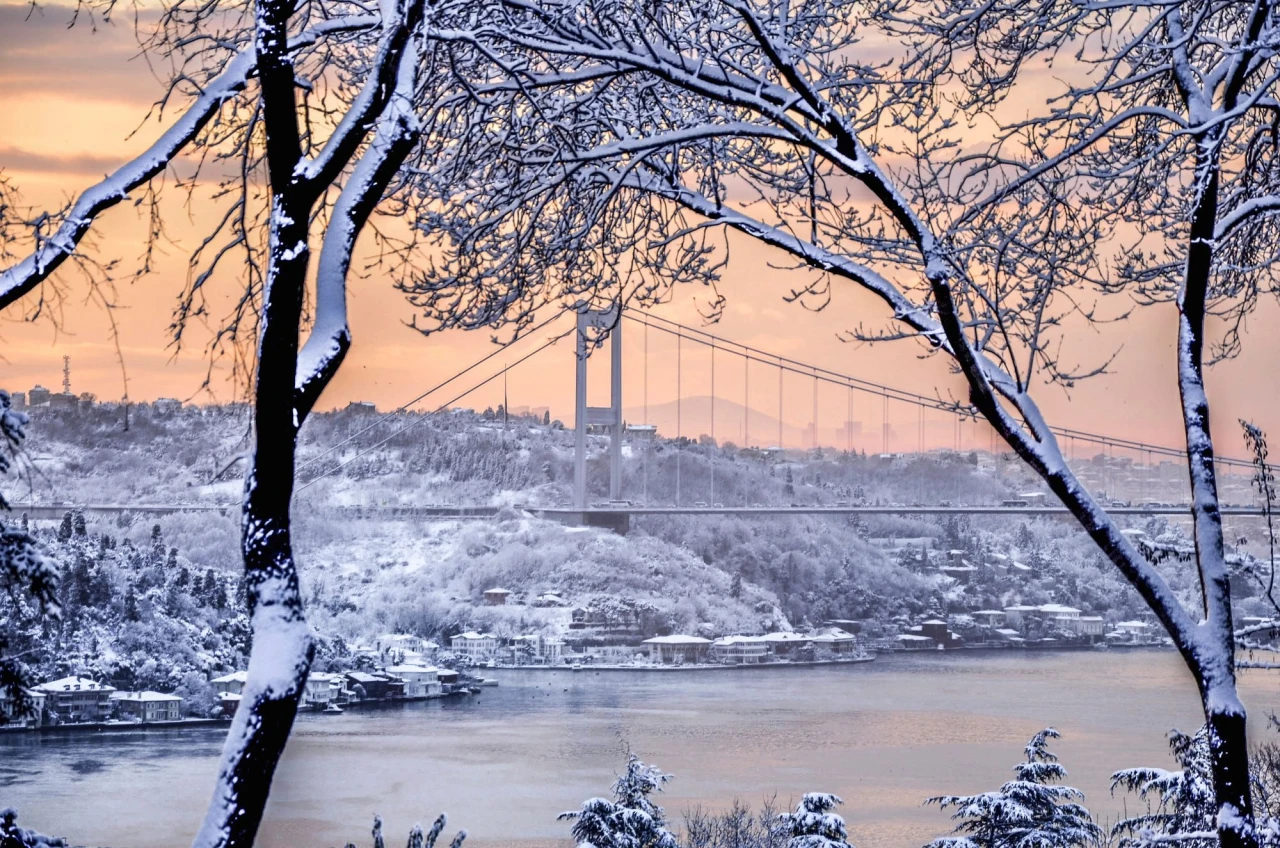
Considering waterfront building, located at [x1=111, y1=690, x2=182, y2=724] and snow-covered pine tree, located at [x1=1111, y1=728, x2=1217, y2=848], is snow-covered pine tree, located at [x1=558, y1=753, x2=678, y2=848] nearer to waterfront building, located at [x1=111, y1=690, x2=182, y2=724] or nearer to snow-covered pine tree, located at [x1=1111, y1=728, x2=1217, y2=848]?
snow-covered pine tree, located at [x1=1111, y1=728, x2=1217, y2=848]

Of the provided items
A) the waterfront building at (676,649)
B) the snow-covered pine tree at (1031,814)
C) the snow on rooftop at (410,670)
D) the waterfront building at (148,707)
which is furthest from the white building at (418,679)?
the snow-covered pine tree at (1031,814)

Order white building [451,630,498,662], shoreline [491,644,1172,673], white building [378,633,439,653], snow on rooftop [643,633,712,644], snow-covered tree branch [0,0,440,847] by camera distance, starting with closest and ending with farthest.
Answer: snow-covered tree branch [0,0,440,847] → white building [378,633,439,653] → shoreline [491,644,1172,673] → white building [451,630,498,662] → snow on rooftop [643,633,712,644]

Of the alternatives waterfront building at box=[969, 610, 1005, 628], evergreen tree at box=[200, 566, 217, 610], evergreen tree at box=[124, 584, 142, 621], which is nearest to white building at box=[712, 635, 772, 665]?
waterfront building at box=[969, 610, 1005, 628]

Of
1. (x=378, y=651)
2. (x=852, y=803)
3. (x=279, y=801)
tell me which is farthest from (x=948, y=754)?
(x=378, y=651)

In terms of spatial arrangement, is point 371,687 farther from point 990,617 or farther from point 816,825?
point 816,825

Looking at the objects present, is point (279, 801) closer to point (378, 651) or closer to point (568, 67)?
point (378, 651)

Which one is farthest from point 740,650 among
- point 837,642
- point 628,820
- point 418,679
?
point 628,820
